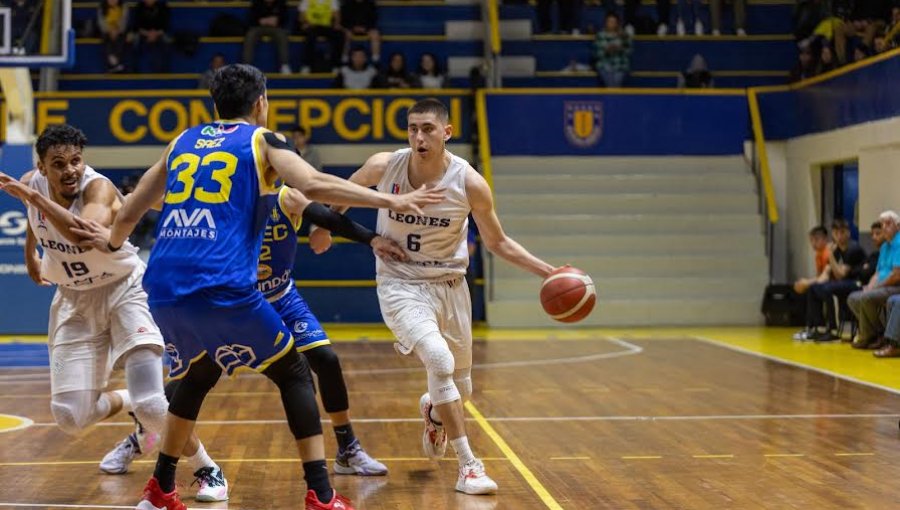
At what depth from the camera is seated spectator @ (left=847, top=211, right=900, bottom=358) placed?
1371cm

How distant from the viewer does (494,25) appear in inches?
778

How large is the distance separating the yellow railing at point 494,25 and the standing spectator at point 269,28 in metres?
3.32

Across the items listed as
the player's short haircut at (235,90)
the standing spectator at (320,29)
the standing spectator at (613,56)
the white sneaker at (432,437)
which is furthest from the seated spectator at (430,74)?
the player's short haircut at (235,90)

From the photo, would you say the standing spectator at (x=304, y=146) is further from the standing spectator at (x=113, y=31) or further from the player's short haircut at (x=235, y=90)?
the player's short haircut at (x=235, y=90)

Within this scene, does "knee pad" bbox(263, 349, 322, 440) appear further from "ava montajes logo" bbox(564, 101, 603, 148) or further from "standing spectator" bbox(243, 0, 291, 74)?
"standing spectator" bbox(243, 0, 291, 74)

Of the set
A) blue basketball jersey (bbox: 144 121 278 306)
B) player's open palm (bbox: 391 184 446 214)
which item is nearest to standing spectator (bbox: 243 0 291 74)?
blue basketball jersey (bbox: 144 121 278 306)

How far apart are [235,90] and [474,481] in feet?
7.43

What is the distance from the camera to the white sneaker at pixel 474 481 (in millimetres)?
6051

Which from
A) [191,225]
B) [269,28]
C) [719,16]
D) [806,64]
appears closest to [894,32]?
[806,64]

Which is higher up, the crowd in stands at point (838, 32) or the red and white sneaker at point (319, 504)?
the crowd in stands at point (838, 32)

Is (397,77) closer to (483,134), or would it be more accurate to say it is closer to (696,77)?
(483,134)

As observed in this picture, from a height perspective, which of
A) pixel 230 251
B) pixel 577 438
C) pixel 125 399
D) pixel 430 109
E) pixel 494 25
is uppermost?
pixel 494 25

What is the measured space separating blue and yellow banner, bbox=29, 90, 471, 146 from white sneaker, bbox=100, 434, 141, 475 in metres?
11.9

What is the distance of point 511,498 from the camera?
6.00 meters
